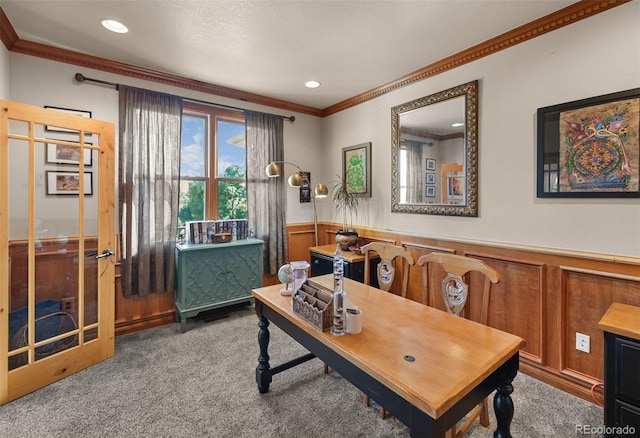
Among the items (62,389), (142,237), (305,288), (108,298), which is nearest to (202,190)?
(142,237)

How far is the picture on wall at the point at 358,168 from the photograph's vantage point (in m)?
3.64

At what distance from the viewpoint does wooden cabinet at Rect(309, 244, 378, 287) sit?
10.1 ft

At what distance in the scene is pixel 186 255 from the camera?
3.01 meters

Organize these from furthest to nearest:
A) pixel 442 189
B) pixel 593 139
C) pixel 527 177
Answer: pixel 442 189, pixel 527 177, pixel 593 139

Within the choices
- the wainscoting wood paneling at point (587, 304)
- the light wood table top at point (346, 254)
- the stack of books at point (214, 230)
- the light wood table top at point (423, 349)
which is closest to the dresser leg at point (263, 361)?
the light wood table top at point (423, 349)

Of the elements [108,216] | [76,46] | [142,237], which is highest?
[76,46]

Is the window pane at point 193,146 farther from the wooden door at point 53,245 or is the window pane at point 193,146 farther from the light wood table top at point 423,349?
the light wood table top at point 423,349

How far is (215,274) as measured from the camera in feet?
10.4

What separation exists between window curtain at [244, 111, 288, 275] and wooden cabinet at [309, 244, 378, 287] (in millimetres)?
534

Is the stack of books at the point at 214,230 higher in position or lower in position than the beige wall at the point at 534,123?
lower

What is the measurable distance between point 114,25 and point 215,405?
2.82 meters

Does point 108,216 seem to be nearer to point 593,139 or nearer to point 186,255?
point 186,255

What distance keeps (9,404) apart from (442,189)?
367 cm

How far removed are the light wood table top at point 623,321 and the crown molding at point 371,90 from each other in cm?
185
